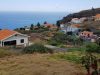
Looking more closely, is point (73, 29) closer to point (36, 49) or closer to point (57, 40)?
point (57, 40)

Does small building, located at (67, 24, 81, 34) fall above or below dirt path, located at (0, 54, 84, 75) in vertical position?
below

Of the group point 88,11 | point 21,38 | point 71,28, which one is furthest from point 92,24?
point 21,38

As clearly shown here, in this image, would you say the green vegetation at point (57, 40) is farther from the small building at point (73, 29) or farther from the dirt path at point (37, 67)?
the dirt path at point (37, 67)

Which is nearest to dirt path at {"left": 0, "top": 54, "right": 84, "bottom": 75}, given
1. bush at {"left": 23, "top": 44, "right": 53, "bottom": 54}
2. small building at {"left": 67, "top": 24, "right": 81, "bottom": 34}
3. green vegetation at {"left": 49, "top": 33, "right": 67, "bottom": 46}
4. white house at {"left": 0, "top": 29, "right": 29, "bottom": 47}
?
bush at {"left": 23, "top": 44, "right": 53, "bottom": 54}

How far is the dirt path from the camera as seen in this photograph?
47.0 ft

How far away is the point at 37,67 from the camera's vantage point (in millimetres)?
15312

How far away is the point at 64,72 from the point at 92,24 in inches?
2134

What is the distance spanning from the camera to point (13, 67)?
51.3ft

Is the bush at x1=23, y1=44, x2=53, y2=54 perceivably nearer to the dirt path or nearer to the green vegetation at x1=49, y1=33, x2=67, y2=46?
the dirt path

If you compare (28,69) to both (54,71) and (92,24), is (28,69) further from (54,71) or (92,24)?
(92,24)

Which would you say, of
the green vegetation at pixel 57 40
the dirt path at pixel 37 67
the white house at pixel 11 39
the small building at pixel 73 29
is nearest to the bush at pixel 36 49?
the dirt path at pixel 37 67

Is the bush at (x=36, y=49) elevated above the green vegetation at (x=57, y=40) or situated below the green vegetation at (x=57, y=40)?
above

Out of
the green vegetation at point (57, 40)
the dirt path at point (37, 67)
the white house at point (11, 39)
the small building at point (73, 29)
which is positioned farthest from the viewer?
the small building at point (73, 29)

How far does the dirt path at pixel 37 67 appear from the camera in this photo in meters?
14.3
